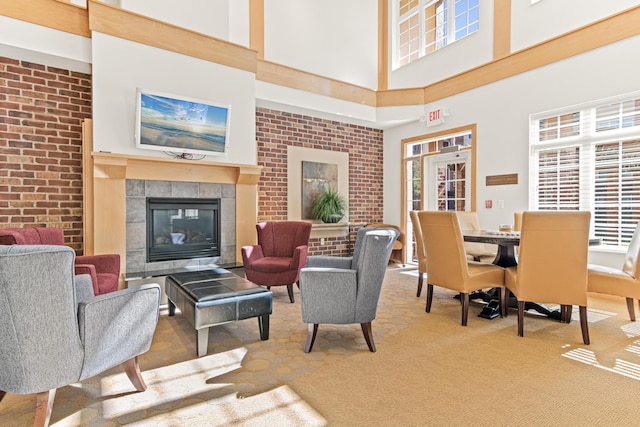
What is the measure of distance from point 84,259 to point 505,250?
14.2ft

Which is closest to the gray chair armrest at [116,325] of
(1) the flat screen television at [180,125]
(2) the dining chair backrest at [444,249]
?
(2) the dining chair backrest at [444,249]

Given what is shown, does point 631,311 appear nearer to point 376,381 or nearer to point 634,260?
point 634,260

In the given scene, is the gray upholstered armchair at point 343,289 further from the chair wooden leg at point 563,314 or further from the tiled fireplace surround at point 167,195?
the tiled fireplace surround at point 167,195

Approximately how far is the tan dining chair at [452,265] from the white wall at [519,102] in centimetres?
222

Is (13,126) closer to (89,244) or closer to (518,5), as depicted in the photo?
(89,244)

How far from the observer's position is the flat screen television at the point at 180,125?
4.12 m

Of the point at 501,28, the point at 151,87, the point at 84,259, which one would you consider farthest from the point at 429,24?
the point at 84,259

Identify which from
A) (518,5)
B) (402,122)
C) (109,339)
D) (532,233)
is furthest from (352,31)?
(109,339)

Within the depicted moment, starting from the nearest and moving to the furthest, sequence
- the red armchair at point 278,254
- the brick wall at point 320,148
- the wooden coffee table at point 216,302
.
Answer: the wooden coffee table at point 216,302 < the red armchair at point 278,254 < the brick wall at point 320,148

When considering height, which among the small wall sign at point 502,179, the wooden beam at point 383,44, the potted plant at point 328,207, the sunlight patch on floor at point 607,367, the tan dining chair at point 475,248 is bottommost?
the sunlight patch on floor at point 607,367

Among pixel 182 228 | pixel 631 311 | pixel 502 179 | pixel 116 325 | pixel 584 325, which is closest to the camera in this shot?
pixel 116 325

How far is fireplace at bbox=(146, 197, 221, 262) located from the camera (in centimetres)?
441

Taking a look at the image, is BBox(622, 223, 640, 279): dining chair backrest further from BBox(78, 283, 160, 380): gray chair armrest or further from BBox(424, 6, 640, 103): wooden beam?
BBox(78, 283, 160, 380): gray chair armrest

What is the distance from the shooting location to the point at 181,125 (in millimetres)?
4402
